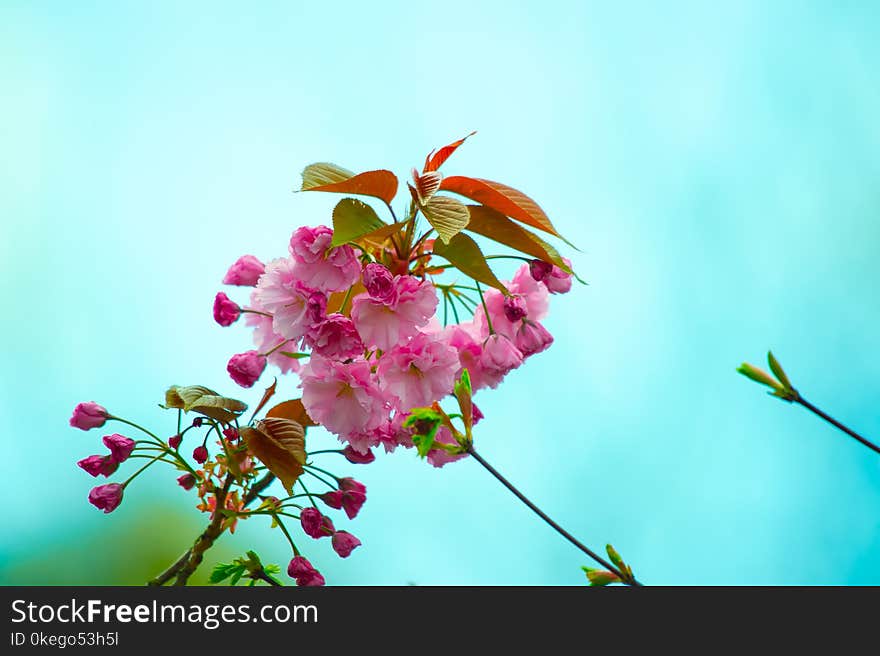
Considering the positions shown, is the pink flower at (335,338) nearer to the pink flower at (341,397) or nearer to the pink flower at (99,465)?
the pink flower at (341,397)

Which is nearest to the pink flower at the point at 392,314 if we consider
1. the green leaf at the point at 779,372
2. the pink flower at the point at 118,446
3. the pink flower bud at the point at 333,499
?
the pink flower bud at the point at 333,499

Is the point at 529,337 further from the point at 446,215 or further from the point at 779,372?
the point at 779,372

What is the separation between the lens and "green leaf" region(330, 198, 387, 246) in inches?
33.1

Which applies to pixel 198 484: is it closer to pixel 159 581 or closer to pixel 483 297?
pixel 159 581

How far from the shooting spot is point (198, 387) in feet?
3.07

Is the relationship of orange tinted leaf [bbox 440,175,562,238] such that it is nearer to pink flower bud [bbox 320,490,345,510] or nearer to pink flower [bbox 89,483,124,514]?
pink flower bud [bbox 320,490,345,510]

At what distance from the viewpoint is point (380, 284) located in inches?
34.1

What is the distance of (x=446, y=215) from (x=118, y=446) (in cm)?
47

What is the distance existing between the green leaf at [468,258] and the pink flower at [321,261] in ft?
0.36

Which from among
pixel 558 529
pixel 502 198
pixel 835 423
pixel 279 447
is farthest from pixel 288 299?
pixel 835 423
